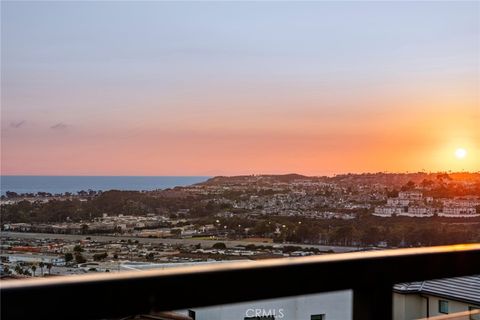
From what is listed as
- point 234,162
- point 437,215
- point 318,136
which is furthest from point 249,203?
point 318,136

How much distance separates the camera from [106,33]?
11.0m

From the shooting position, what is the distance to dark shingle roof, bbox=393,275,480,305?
1273 mm

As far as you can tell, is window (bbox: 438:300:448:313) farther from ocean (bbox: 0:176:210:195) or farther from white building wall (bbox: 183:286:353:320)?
ocean (bbox: 0:176:210:195)

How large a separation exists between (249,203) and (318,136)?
8.34 metres

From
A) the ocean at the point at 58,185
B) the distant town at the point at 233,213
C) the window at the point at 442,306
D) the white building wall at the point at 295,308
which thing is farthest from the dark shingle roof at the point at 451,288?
the ocean at the point at 58,185

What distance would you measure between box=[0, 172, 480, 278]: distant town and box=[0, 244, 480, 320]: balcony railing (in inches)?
199

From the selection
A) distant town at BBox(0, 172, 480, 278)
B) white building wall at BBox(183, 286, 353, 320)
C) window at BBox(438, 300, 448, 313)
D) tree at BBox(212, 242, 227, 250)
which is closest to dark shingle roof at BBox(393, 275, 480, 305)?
window at BBox(438, 300, 448, 313)

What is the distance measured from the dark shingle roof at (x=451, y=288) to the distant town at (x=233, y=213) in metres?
4.67

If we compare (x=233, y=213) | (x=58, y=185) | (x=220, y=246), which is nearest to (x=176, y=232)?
(x=233, y=213)

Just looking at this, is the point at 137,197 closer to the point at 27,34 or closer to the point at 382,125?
the point at 27,34

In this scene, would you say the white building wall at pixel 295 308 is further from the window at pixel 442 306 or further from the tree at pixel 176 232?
the tree at pixel 176 232

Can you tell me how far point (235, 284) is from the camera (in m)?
1.00

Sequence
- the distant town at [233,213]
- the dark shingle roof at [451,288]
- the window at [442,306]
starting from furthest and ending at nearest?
1. the distant town at [233,213]
2. the window at [442,306]
3. the dark shingle roof at [451,288]

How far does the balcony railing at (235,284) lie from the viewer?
852 millimetres
